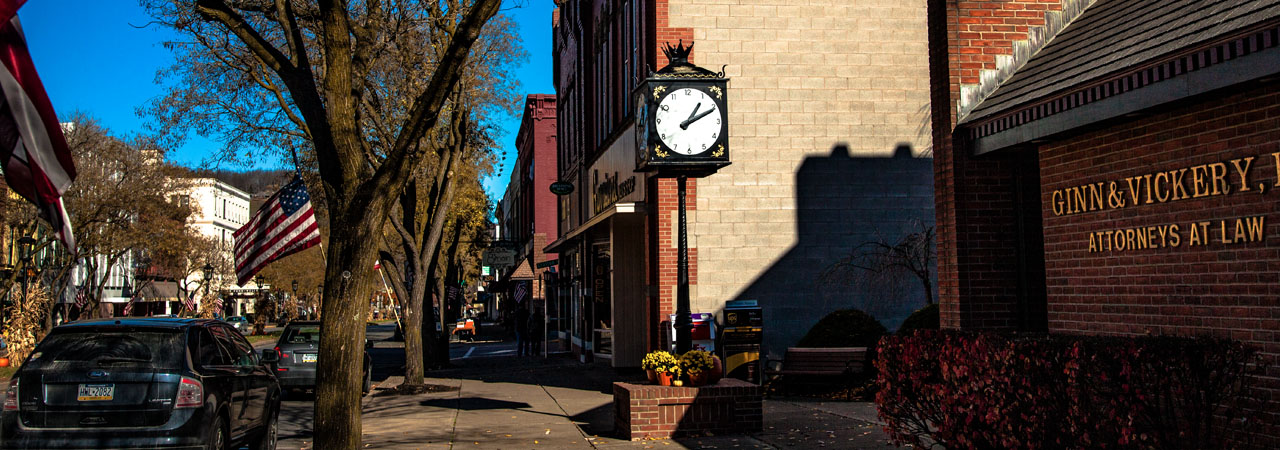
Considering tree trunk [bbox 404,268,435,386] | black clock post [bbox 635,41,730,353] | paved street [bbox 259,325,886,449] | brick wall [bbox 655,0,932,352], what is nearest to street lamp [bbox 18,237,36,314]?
paved street [bbox 259,325,886,449]

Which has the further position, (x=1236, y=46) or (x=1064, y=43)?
(x=1064, y=43)

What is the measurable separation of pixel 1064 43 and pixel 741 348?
8827 mm

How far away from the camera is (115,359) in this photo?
9.28 meters

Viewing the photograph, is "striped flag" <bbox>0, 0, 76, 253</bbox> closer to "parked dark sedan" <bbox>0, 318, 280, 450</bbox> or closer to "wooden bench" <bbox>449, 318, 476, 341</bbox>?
"parked dark sedan" <bbox>0, 318, 280, 450</bbox>

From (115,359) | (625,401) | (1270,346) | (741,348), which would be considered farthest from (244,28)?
(741,348)

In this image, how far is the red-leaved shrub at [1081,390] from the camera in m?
6.18

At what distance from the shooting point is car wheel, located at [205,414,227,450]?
9375 mm

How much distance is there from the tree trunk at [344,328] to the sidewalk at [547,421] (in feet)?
10.8

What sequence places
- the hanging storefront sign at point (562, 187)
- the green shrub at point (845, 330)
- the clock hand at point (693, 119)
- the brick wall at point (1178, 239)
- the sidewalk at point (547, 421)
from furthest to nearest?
the hanging storefront sign at point (562, 187)
the green shrub at point (845, 330)
the clock hand at point (693, 119)
the sidewalk at point (547, 421)
the brick wall at point (1178, 239)

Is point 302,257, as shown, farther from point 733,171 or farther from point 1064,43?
point 1064,43

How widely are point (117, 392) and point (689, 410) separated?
19.5 feet

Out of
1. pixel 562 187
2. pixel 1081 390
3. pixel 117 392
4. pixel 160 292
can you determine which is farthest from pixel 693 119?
pixel 160 292

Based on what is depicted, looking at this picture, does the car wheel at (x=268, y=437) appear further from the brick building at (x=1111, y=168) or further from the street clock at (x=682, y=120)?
the brick building at (x=1111, y=168)

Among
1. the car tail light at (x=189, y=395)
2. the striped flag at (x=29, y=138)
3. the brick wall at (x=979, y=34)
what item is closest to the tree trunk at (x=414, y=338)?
the car tail light at (x=189, y=395)
